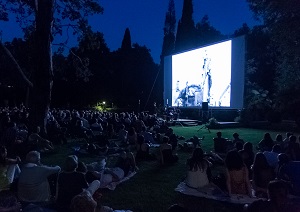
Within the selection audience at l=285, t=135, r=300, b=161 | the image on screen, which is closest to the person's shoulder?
audience at l=285, t=135, r=300, b=161

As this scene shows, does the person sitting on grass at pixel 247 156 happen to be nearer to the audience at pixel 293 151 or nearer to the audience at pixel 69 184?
the audience at pixel 293 151

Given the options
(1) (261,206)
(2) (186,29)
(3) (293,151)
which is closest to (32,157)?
(1) (261,206)

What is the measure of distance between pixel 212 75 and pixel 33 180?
1823 centimetres

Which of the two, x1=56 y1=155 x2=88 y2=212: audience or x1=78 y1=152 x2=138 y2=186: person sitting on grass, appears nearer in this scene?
x1=56 y1=155 x2=88 y2=212: audience

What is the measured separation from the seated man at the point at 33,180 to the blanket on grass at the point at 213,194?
9.80ft

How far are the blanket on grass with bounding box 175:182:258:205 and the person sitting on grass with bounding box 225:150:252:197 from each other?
128 millimetres

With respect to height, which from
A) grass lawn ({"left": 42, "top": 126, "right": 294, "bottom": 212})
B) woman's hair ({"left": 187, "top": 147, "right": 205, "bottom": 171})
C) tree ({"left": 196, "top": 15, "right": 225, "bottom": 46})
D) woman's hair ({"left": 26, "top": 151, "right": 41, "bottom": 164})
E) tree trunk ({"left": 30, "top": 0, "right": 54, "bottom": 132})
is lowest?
grass lawn ({"left": 42, "top": 126, "right": 294, "bottom": 212})

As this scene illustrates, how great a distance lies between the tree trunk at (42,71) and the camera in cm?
1684

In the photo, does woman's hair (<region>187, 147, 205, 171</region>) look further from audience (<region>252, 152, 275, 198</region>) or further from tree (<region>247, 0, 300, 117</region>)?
tree (<region>247, 0, 300, 117</region>)

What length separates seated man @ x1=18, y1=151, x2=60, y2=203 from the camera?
6047 mm

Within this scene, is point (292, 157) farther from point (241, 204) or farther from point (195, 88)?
point (195, 88)

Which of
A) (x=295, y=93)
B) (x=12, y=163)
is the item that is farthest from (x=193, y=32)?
(x=12, y=163)

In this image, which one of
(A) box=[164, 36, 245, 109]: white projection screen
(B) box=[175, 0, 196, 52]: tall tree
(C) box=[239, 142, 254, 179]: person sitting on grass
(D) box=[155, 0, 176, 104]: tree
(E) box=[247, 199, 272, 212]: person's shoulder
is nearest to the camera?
(E) box=[247, 199, 272, 212]: person's shoulder

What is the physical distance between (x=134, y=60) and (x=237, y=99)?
73.8 feet
